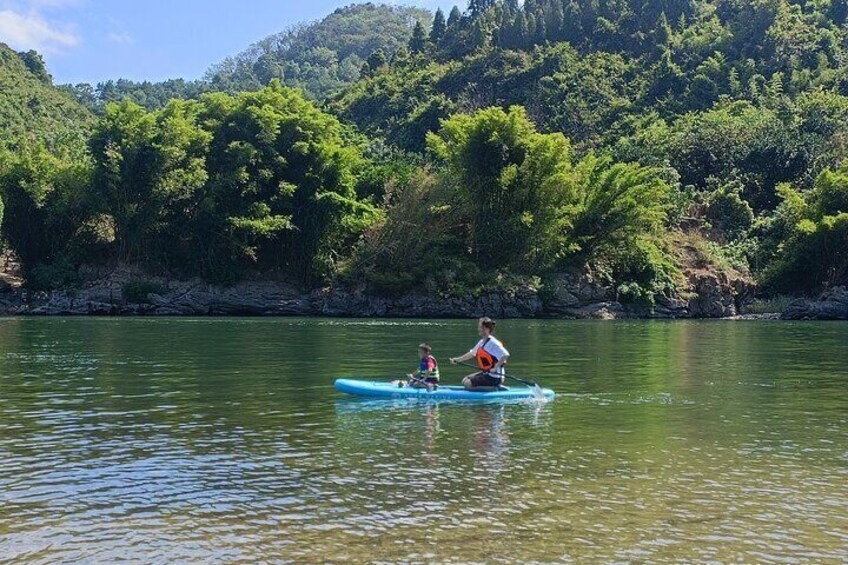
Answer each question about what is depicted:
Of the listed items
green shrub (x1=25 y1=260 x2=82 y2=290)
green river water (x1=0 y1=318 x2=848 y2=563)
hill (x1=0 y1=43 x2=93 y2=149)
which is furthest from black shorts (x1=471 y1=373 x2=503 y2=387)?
hill (x1=0 y1=43 x2=93 y2=149)

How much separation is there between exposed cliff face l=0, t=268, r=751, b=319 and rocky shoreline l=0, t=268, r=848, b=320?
5cm

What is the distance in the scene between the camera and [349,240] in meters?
52.7

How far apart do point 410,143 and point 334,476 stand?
7374 cm

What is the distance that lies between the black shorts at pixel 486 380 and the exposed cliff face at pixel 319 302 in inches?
1270

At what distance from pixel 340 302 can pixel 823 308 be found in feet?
94.5

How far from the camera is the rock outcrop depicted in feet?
162

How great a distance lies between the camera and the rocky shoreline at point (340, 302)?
47.7 m

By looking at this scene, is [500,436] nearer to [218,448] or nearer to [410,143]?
[218,448]

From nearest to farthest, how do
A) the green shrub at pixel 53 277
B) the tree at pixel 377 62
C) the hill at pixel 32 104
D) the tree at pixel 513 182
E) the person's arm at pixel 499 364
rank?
the person's arm at pixel 499 364, the green shrub at pixel 53 277, the tree at pixel 513 182, the hill at pixel 32 104, the tree at pixel 377 62

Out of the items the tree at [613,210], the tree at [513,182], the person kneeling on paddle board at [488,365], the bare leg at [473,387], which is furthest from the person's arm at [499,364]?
the tree at [613,210]

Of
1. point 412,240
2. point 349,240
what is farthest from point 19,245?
point 412,240

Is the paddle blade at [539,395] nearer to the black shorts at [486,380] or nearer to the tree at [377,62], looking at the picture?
the black shorts at [486,380]

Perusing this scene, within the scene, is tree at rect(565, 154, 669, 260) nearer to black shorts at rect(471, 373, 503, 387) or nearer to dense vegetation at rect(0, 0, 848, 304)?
dense vegetation at rect(0, 0, 848, 304)

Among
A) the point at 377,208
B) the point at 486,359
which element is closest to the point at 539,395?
the point at 486,359
